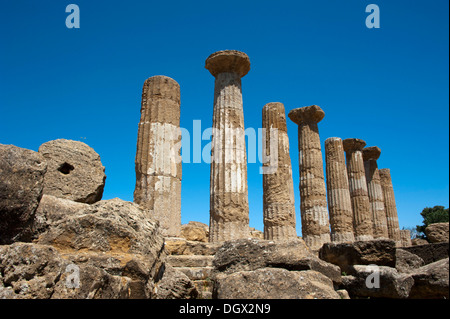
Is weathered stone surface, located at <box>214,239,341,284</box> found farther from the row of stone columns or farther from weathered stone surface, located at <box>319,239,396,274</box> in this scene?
the row of stone columns

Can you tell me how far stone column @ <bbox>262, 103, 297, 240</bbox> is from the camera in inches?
539

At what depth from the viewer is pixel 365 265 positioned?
793 cm

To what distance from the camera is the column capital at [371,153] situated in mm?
24203

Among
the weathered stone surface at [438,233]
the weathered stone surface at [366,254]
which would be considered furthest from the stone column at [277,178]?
the weathered stone surface at [438,233]

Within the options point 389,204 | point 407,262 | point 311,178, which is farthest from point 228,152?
point 389,204

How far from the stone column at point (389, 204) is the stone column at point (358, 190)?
163 inches

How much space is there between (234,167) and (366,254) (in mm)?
4758

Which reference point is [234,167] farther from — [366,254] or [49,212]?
[49,212]

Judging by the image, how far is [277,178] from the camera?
562 inches

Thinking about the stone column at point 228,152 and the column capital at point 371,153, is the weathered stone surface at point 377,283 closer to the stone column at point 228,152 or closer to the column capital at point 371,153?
the stone column at point 228,152

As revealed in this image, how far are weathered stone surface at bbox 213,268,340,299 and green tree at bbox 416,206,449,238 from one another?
44346mm

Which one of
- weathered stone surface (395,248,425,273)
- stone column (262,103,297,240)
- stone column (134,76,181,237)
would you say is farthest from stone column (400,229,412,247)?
stone column (134,76,181,237)
